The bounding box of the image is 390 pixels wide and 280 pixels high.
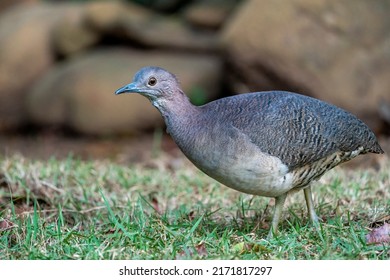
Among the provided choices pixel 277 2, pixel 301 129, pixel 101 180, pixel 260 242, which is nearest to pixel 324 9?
pixel 277 2

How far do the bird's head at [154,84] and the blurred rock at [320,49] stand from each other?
4.70 m

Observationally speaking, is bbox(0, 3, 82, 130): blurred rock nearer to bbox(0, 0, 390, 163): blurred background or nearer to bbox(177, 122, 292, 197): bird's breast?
bbox(0, 0, 390, 163): blurred background

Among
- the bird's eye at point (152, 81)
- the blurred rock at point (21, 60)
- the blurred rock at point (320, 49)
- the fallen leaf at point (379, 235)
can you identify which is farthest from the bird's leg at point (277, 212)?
the blurred rock at point (21, 60)

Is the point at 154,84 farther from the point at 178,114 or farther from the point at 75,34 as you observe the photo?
the point at 75,34

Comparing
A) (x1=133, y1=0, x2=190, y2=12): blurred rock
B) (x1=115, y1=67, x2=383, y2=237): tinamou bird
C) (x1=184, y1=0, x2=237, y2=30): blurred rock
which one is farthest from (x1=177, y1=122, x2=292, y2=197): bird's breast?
(x1=133, y1=0, x2=190, y2=12): blurred rock

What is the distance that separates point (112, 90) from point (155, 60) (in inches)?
31.4

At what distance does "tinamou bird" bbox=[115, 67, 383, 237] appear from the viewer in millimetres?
4324

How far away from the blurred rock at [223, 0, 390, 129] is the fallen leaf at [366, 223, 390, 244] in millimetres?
4622

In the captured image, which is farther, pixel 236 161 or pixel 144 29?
pixel 144 29

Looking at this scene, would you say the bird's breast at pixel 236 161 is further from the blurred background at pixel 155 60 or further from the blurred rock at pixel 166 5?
the blurred rock at pixel 166 5

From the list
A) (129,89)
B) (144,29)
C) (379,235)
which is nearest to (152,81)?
(129,89)

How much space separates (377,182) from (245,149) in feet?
6.40

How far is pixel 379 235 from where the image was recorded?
4.24 m
